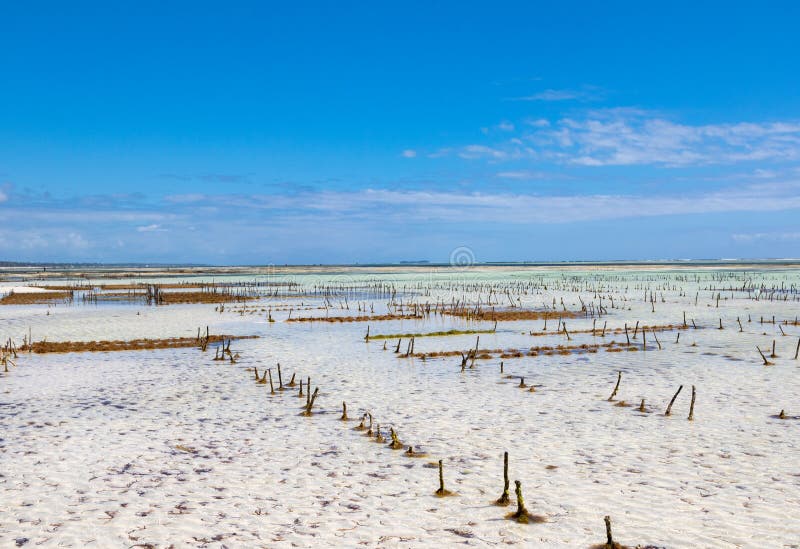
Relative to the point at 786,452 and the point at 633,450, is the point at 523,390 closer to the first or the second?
the point at 633,450

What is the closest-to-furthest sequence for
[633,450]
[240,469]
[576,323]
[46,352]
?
[240,469] < [633,450] < [46,352] < [576,323]

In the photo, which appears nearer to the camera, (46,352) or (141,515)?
(141,515)

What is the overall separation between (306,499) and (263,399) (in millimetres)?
6901

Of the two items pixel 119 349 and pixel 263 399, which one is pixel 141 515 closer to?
pixel 263 399

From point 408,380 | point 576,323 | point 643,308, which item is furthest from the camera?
point 643,308

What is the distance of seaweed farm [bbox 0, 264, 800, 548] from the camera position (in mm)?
7848

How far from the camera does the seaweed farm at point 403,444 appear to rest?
785 cm

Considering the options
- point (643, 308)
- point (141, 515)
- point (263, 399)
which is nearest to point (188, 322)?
point (263, 399)

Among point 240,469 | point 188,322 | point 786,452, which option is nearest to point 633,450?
point 786,452

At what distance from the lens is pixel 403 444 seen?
11.5 m

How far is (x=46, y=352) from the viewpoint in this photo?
2289cm

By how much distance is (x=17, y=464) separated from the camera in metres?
10.3

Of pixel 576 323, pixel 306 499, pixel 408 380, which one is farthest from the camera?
pixel 576 323

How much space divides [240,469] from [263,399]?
5.32 m
